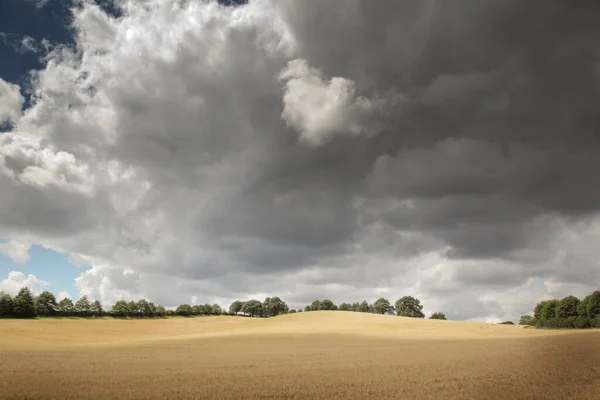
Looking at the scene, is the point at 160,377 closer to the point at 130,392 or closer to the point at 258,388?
the point at 130,392

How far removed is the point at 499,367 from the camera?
29.8m

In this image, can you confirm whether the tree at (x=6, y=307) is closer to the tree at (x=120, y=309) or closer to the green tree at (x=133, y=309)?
the tree at (x=120, y=309)

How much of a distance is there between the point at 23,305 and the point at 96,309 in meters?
30.3

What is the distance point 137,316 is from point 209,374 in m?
148

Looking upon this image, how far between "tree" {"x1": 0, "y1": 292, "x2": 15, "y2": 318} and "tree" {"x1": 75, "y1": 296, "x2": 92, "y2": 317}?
23.6 m

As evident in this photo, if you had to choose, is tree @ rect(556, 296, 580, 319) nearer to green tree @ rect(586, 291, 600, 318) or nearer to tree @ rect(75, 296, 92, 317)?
green tree @ rect(586, 291, 600, 318)

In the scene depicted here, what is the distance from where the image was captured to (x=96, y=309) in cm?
16075

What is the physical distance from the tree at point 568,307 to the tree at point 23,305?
497 feet

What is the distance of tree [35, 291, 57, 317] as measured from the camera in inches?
5714

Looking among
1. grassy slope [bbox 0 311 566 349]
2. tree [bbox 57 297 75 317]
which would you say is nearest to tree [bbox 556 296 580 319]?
grassy slope [bbox 0 311 566 349]

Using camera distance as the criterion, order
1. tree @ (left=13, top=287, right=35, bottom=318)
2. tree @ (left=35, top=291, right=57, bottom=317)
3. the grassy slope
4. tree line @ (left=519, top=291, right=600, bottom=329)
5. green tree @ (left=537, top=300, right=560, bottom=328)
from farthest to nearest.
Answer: tree @ (left=35, top=291, right=57, bottom=317) → tree @ (left=13, top=287, right=35, bottom=318) → green tree @ (left=537, top=300, right=560, bottom=328) → tree line @ (left=519, top=291, right=600, bottom=329) → the grassy slope

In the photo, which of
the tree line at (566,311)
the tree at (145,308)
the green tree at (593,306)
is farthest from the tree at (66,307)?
the green tree at (593,306)

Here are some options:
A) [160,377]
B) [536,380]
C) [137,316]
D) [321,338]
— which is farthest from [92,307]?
[536,380]

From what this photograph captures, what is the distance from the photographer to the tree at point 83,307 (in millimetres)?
152850
